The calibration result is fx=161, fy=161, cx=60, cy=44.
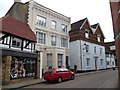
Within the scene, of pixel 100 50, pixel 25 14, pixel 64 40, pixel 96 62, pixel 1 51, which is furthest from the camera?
pixel 100 50

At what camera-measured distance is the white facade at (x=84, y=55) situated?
94.8 feet

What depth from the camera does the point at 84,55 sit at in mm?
29953

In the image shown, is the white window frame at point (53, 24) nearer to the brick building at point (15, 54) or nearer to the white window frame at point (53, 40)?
the white window frame at point (53, 40)

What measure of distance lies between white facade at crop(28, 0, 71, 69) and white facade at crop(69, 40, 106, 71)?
233 cm

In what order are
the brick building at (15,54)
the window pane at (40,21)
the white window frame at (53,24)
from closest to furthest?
the brick building at (15,54) < the window pane at (40,21) < the white window frame at (53,24)

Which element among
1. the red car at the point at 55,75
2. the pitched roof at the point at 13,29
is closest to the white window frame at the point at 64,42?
the pitched roof at the point at 13,29

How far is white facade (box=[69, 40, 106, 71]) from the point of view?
28.9 metres

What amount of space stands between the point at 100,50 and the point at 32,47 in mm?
21152

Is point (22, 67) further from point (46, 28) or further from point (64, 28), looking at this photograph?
point (64, 28)

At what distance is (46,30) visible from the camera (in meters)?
24.3

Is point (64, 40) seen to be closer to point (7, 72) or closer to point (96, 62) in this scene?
point (96, 62)

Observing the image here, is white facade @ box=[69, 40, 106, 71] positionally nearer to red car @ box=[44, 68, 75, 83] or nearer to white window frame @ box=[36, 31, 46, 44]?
white window frame @ box=[36, 31, 46, 44]

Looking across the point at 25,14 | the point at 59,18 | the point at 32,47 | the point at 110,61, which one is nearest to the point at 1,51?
the point at 32,47

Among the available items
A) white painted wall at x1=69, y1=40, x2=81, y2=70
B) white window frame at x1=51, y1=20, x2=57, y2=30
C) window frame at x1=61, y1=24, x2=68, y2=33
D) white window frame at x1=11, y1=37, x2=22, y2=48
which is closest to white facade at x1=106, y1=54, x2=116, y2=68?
white painted wall at x1=69, y1=40, x2=81, y2=70
